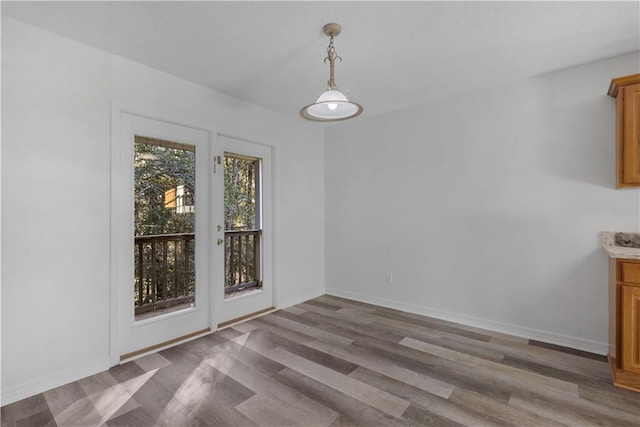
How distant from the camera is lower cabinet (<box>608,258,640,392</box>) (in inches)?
85.3

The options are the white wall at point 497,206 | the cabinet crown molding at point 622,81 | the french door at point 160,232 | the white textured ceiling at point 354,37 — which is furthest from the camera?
the white wall at point 497,206

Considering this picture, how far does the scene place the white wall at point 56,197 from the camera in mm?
Answer: 2090

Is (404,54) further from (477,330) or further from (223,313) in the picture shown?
(223,313)

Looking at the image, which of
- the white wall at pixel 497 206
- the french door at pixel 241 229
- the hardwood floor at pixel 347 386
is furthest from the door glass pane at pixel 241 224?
the white wall at pixel 497 206

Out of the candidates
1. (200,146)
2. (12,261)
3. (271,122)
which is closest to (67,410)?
(12,261)

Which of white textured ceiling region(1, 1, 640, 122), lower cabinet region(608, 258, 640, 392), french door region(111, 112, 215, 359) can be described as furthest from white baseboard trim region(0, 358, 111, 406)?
lower cabinet region(608, 258, 640, 392)

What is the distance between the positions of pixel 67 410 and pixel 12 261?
41.3 inches

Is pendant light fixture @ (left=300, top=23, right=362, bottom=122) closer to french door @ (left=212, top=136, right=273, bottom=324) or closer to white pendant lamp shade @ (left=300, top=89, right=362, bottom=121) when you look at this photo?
white pendant lamp shade @ (left=300, top=89, right=362, bottom=121)

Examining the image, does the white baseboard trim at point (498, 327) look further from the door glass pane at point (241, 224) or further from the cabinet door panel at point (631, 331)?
the door glass pane at point (241, 224)

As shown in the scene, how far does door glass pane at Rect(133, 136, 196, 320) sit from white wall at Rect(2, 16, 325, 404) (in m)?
0.30

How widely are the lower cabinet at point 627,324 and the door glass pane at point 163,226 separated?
3.58 m

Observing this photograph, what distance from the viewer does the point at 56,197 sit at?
2.27 meters

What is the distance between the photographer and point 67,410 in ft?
6.47

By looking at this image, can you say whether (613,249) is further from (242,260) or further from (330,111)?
(242,260)
